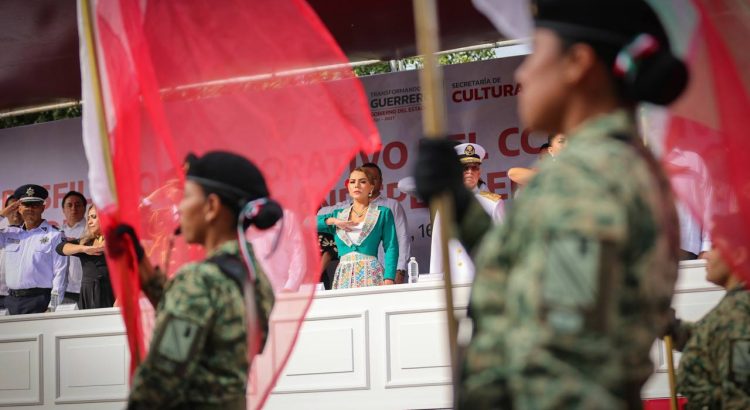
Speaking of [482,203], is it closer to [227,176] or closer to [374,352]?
[374,352]

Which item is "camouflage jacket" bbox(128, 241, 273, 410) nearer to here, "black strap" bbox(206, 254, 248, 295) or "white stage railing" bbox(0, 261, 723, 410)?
"black strap" bbox(206, 254, 248, 295)

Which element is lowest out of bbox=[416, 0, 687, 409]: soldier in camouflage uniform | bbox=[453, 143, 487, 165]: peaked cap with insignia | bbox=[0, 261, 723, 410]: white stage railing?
Answer: bbox=[0, 261, 723, 410]: white stage railing

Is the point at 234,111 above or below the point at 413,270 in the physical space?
above

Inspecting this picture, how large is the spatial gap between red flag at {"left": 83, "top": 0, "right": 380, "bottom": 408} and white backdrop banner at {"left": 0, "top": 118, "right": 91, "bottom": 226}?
26.5 ft

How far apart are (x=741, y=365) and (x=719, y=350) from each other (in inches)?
5.8

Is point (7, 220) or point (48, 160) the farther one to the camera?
point (48, 160)

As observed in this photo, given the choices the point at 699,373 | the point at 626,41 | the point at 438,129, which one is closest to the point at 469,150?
the point at 699,373

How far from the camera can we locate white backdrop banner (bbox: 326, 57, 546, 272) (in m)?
10.2

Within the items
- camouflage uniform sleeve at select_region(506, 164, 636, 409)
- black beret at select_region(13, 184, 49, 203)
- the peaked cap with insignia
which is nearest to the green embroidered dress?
the peaked cap with insignia

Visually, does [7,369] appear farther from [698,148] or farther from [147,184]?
[698,148]

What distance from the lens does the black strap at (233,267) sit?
3379mm

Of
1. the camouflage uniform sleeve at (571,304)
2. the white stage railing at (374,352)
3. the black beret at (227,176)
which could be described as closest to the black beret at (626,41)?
the camouflage uniform sleeve at (571,304)

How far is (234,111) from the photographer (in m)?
4.41

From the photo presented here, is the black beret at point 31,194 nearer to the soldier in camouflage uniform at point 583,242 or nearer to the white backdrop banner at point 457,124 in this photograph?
the white backdrop banner at point 457,124
